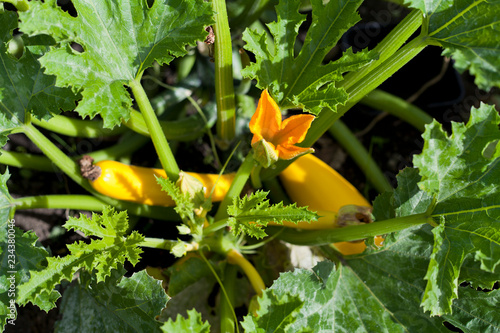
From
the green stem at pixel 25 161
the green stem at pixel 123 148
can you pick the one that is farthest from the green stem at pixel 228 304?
the green stem at pixel 25 161

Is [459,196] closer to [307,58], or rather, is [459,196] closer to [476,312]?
[476,312]

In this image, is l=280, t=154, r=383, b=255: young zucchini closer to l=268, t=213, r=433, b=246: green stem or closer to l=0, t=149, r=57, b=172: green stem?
l=268, t=213, r=433, b=246: green stem

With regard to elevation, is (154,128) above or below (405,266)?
above

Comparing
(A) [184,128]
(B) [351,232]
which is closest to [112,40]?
(A) [184,128]

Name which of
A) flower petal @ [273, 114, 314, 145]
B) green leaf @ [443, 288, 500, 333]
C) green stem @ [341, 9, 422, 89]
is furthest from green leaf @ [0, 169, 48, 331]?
green leaf @ [443, 288, 500, 333]

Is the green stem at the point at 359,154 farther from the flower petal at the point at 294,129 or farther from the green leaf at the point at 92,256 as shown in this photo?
the green leaf at the point at 92,256

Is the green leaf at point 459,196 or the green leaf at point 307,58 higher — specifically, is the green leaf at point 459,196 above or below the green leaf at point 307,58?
below
